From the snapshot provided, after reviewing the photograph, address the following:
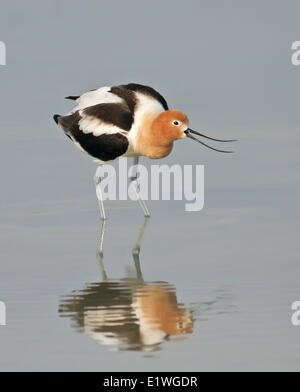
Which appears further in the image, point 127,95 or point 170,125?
point 127,95

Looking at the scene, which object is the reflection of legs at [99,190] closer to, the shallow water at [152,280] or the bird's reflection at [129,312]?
the shallow water at [152,280]

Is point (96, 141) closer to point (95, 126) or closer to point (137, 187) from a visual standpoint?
point (95, 126)

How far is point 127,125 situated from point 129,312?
137 inches

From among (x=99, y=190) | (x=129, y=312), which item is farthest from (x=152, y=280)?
(x=99, y=190)

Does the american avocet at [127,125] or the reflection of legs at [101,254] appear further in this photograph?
the american avocet at [127,125]

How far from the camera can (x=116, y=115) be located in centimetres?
1088

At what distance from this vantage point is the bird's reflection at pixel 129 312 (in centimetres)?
718

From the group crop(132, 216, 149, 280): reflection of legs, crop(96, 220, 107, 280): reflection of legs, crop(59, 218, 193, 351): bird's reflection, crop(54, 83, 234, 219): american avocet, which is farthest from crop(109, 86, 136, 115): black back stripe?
crop(59, 218, 193, 351): bird's reflection

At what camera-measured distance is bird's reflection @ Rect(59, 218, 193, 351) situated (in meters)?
7.18

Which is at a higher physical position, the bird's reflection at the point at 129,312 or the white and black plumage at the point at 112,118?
the white and black plumage at the point at 112,118

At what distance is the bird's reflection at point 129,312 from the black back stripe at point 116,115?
8.00ft

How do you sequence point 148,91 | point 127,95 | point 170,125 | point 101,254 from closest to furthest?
point 101,254, point 170,125, point 127,95, point 148,91

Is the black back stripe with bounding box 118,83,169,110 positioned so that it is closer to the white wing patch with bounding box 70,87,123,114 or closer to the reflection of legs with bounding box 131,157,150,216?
the white wing patch with bounding box 70,87,123,114

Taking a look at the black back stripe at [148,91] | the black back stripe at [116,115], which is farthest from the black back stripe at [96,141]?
the black back stripe at [148,91]
